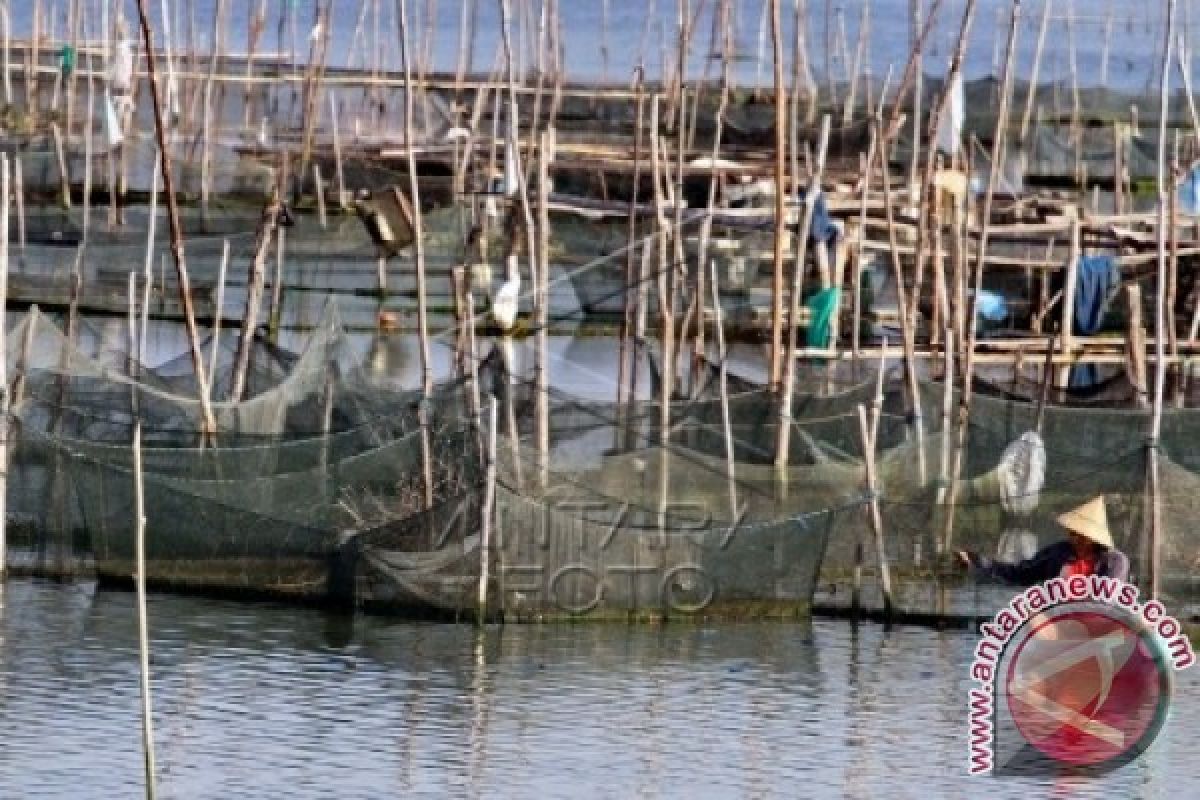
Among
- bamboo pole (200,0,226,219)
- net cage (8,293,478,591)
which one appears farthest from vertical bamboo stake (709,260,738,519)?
bamboo pole (200,0,226,219)

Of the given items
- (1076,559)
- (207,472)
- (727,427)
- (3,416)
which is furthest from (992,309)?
(1076,559)

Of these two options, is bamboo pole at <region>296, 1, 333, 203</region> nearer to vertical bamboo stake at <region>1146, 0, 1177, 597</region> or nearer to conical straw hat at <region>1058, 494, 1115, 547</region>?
vertical bamboo stake at <region>1146, 0, 1177, 597</region>

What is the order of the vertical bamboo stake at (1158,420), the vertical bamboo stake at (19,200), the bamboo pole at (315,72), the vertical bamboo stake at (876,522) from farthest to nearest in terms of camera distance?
the vertical bamboo stake at (19,200) → the bamboo pole at (315,72) → the vertical bamboo stake at (876,522) → the vertical bamboo stake at (1158,420)

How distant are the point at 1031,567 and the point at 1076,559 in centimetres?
20

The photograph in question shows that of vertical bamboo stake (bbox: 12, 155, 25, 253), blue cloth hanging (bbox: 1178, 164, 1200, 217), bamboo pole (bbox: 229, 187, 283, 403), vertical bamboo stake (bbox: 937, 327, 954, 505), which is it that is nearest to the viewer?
vertical bamboo stake (bbox: 937, 327, 954, 505)

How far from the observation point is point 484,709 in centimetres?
978

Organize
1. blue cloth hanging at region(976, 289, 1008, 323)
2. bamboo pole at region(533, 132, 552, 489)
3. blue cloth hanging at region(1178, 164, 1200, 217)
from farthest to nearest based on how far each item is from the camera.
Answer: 1. blue cloth hanging at region(976, 289, 1008, 323)
2. blue cloth hanging at region(1178, 164, 1200, 217)
3. bamboo pole at region(533, 132, 552, 489)

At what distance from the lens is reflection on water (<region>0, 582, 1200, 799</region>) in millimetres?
8812

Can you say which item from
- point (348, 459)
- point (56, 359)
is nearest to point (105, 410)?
point (56, 359)

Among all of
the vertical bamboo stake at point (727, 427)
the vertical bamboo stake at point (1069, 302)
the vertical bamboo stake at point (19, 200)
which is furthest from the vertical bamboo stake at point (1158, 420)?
the vertical bamboo stake at point (19, 200)

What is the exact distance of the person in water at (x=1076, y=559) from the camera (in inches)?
378

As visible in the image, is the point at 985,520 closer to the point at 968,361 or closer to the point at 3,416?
the point at 968,361

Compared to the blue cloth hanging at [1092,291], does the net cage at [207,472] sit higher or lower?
lower

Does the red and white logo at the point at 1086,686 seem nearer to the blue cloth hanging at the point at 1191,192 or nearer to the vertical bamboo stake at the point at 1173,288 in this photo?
the vertical bamboo stake at the point at 1173,288
